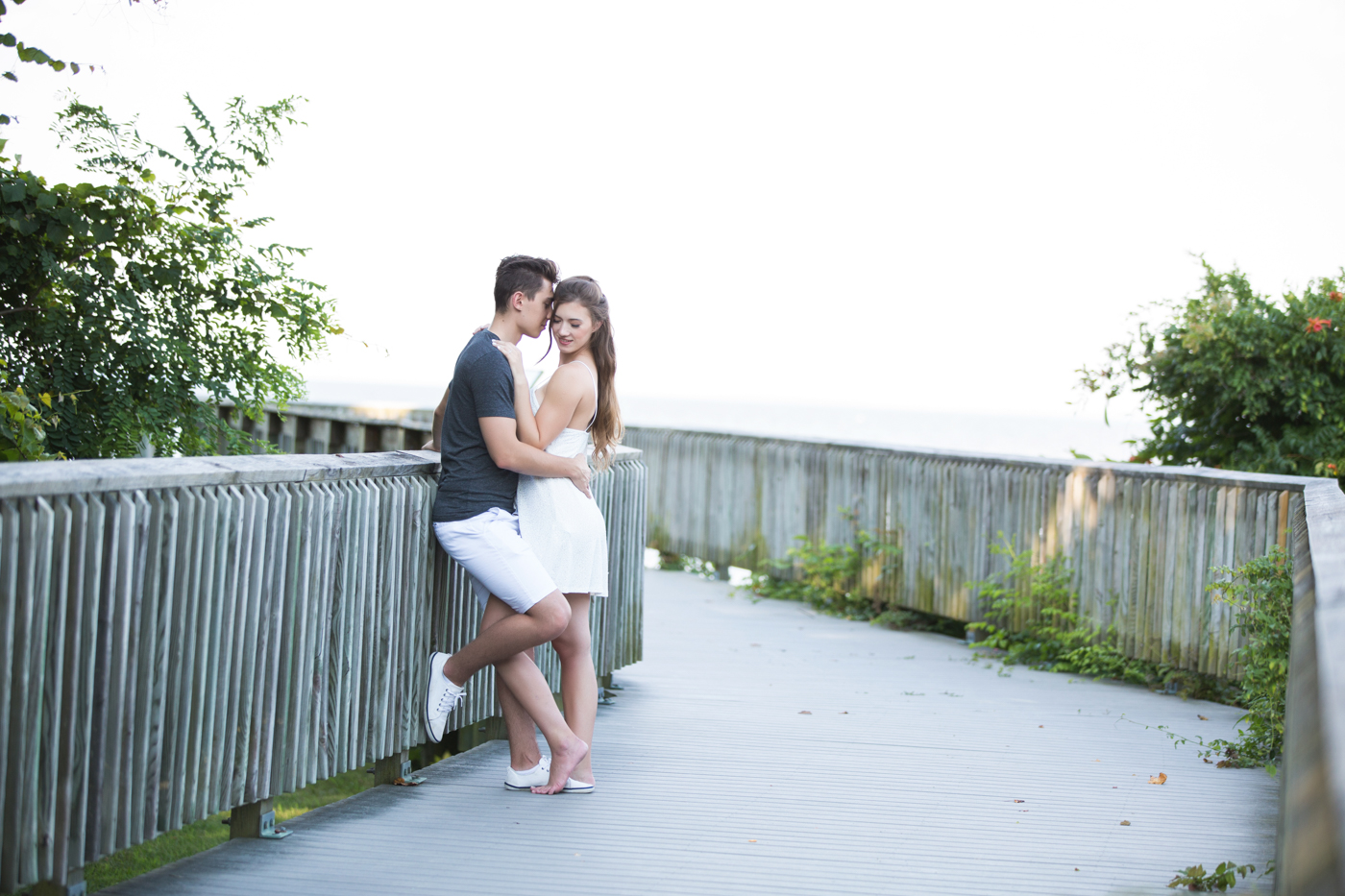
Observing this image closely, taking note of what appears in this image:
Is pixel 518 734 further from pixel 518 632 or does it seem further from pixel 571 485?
pixel 571 485

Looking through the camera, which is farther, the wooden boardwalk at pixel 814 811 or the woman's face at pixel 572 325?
the woman's face at pixel 572 325

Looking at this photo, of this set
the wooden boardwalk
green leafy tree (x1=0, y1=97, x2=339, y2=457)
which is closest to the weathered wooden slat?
the wooden boardwalk

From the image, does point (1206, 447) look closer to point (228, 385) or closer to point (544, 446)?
point (544, 446)

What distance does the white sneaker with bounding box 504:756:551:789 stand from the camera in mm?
4238

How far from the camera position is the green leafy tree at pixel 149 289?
4.38 metres

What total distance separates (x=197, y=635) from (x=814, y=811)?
2251 mm

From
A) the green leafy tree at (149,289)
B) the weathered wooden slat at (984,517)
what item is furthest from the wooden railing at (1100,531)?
the green leafy tree at (149,289)

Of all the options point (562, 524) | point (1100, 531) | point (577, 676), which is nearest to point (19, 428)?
point (562, 524)

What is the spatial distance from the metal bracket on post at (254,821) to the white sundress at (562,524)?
1.23 metres

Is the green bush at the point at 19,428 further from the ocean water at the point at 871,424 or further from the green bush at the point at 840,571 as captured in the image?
the ocean water at the point at 871,424

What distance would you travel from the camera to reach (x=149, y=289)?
15.6 feet

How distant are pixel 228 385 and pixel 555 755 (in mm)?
2449

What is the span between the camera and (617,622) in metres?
6.10

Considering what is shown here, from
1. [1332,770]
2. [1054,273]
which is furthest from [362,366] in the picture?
[1054,273]
